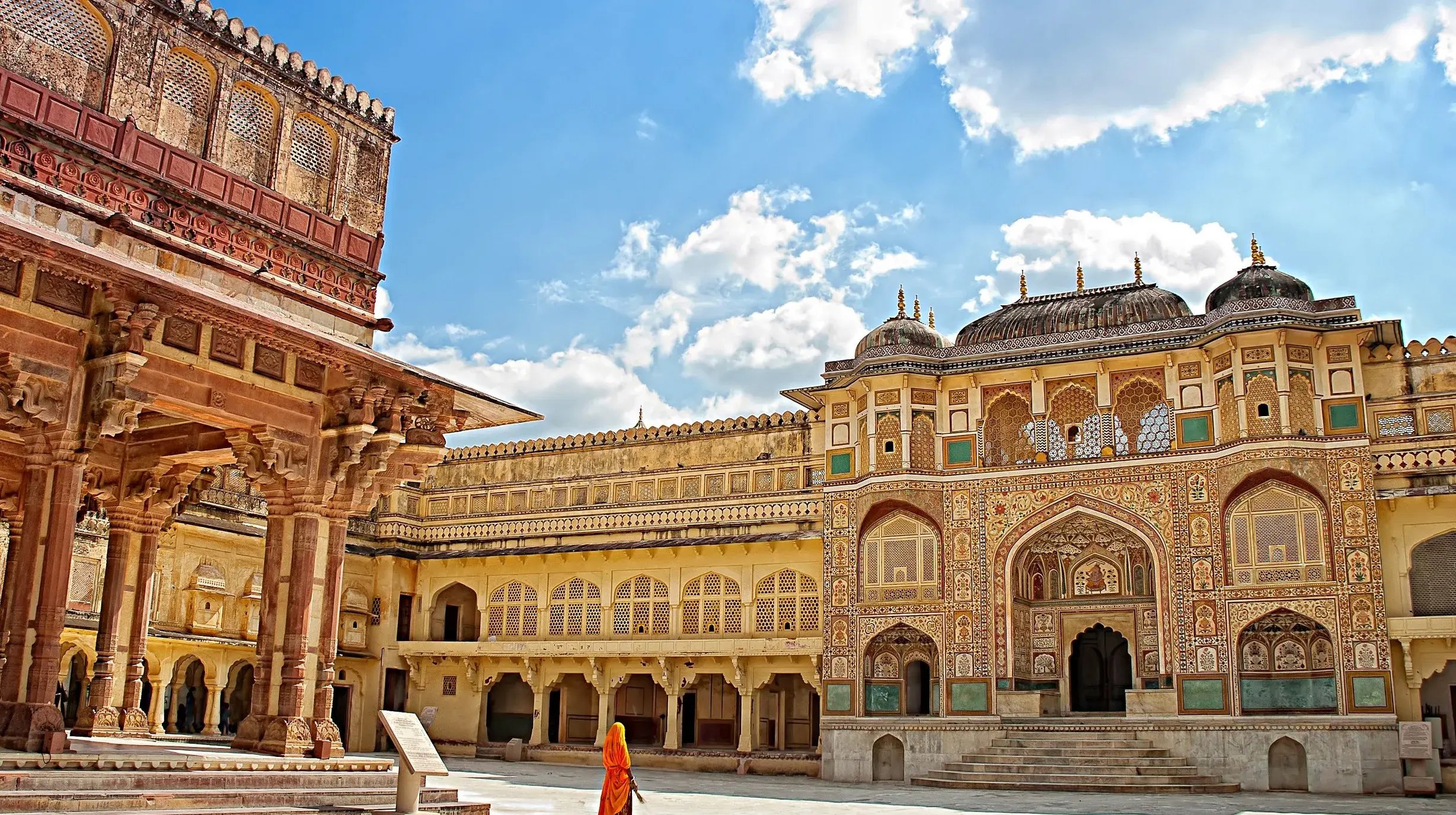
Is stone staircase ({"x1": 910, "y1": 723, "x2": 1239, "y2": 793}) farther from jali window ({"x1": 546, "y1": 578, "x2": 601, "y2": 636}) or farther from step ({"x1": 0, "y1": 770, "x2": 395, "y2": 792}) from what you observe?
step ({"x1": 0, "y1": 770, "x2": 395, "y2": 792})

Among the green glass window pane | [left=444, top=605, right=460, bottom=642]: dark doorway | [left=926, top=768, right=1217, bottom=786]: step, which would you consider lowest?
[left=926, top=768, right=1217, bottom=786]: step

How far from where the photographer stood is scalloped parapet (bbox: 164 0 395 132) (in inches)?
466

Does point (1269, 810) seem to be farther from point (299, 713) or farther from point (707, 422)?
point (707, 422)

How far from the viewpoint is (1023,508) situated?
23.2 m

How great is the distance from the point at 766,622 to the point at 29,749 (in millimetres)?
17999

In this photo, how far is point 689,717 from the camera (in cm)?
2966

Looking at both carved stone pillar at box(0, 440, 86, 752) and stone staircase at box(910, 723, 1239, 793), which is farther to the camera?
stone staircase at box(910, 723, 1239, 793)

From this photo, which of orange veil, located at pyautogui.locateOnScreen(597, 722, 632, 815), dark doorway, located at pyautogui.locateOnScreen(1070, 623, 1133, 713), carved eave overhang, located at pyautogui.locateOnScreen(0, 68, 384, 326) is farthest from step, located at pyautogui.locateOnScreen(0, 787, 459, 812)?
dark doorway, located at pyautogui.locateOnScreen(1070, 623, 1133, 713)

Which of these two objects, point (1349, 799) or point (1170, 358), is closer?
point (1349, 799)

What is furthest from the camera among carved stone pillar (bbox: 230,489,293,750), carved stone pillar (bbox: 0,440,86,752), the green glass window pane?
the green glass window pane

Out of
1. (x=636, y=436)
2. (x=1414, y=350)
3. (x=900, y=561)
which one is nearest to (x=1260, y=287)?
(x=1414, y=350)

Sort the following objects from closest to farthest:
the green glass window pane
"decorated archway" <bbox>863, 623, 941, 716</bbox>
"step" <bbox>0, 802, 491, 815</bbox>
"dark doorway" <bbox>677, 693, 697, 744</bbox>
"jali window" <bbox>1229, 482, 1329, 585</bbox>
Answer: "step" <bbox>0, 802, 491, 815</bbox> → "jali window" <bbox>1229, 482, 1329, 585</bbox> → "decorated archway" <bbox>863, 623, 941, 716</bbox> → the green glass window pane → "dark doorway" <bbox>677, 693, 697, 744</bbox>

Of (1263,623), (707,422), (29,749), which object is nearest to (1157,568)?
(1263,623)

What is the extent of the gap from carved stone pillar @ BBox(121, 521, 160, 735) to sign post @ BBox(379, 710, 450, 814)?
12.9ft
